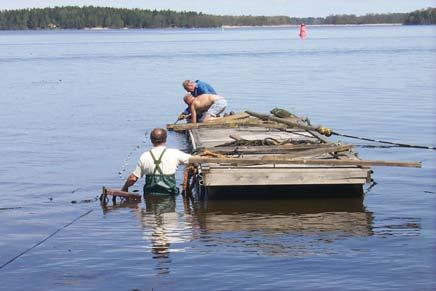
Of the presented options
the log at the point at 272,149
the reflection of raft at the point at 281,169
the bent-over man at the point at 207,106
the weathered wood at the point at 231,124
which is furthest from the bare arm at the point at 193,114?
the log at the point at 272,149

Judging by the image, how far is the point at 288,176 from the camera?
13227mm

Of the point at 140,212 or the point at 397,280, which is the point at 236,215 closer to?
the point at 140,212

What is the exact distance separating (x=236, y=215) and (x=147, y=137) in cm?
1080

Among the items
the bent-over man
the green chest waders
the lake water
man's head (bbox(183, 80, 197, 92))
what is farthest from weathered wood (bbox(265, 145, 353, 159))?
the bent-over man

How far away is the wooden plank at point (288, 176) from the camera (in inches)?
519

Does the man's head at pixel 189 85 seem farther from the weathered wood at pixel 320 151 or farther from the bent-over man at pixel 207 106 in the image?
the weathered wood at pixel 320 151

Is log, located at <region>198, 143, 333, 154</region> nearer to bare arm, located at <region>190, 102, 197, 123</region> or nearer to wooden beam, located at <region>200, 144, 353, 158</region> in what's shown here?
wooden beam, located at <region>200, 144, 353, 158</region>

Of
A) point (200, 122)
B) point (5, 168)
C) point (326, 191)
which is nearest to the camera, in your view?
point (326, 191)

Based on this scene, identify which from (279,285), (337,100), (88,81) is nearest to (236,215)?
(279,285)

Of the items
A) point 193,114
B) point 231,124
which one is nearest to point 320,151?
point 231,124

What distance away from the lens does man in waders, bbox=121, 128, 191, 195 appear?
13227 mm

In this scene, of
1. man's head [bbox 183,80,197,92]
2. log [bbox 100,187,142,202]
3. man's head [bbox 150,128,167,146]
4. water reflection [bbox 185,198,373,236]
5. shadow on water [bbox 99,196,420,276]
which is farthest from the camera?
man's head [bbox 183,80,197,92]

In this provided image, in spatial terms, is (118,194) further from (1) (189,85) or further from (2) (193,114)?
(2) (193,114)

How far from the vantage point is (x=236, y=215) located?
41.8 feet
